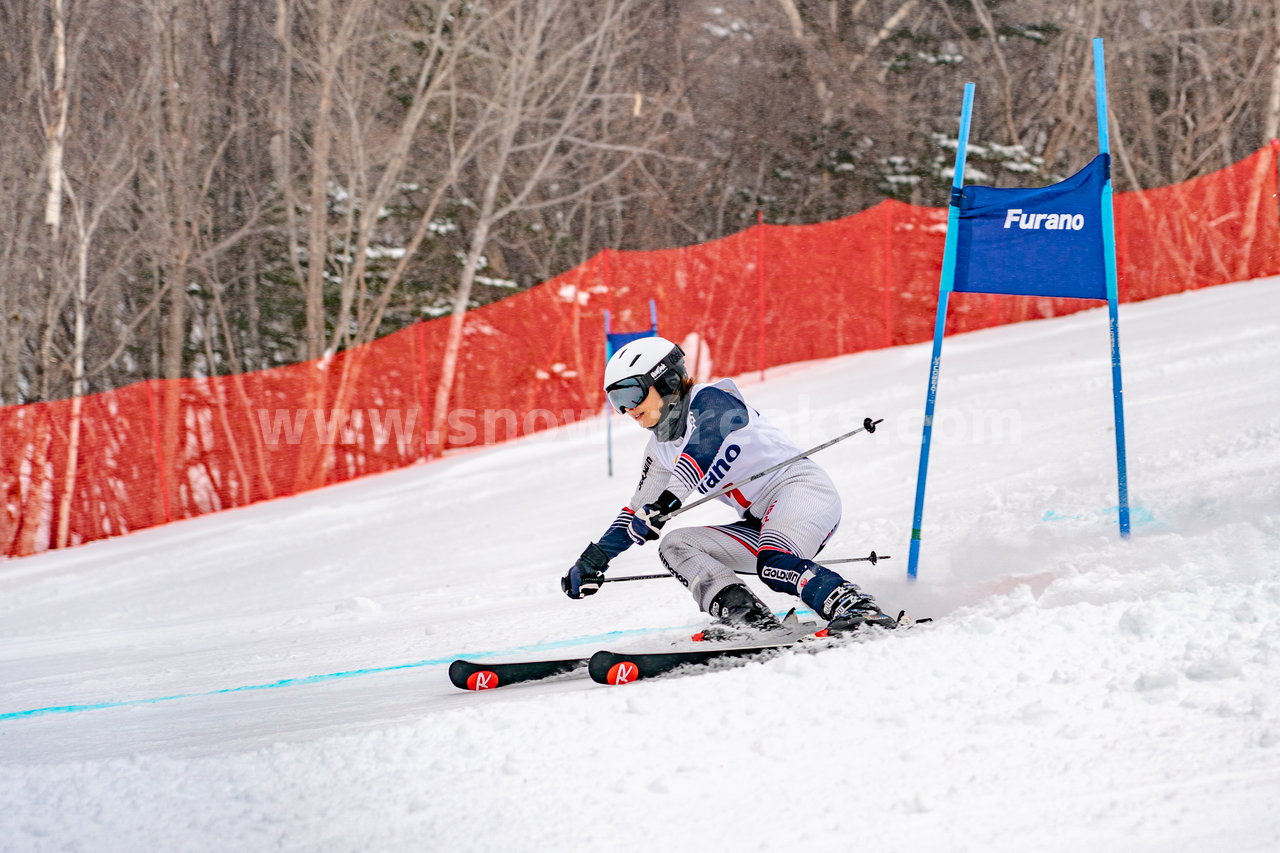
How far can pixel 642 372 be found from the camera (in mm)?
4770

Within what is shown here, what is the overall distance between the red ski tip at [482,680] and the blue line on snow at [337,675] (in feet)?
3.48

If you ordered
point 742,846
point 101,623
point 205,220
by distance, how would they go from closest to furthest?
point 742,846
point 101,623
point 205,220

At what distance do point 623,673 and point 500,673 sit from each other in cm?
65

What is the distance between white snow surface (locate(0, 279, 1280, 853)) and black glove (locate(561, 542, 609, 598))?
0.39 m

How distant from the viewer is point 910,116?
25031mm

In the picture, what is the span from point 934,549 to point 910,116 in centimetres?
1984

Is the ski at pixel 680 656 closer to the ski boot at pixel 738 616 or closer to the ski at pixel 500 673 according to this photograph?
the ski boot at pixel 738 616

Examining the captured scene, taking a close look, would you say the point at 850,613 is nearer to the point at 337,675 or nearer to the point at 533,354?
the point at 337,675

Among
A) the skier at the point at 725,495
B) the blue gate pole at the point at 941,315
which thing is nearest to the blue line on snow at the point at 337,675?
the blue gate pole at the point at 941,315

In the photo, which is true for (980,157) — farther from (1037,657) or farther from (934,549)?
(1037,657)

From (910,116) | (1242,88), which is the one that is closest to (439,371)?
(910,116)

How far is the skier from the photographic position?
4699 millimetres

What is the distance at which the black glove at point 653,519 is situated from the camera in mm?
4836

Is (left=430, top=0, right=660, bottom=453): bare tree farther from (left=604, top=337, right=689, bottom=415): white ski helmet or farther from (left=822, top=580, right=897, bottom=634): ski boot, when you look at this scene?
(left=822, top=580, right=897, bottom=634): ski boot
